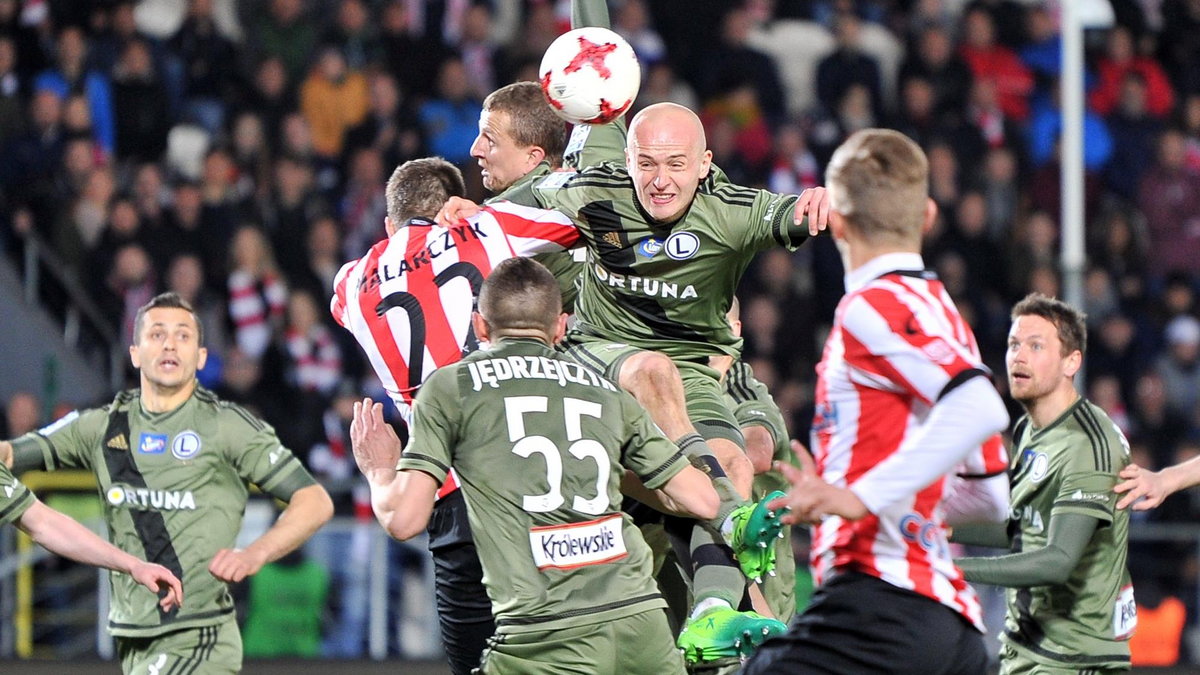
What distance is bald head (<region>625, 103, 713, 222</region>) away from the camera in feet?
20.1

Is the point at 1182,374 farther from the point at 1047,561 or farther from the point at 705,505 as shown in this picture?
the point at 705,505

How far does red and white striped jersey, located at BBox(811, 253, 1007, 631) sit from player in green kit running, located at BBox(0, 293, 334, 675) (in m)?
2.96

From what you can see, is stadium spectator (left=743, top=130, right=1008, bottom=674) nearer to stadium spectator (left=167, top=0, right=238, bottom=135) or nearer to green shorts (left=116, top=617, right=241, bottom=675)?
green shorts (left=116, top=617, right=241, bottom=675)

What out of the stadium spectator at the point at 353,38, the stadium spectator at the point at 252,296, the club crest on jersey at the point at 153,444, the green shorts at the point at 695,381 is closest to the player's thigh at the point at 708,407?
the green shorts at the point at 695,381

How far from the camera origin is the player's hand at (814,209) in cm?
596

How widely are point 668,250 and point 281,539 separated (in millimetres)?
1961

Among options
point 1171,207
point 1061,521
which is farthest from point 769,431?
point 1171,207

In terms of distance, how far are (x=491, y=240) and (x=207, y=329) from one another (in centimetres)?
612

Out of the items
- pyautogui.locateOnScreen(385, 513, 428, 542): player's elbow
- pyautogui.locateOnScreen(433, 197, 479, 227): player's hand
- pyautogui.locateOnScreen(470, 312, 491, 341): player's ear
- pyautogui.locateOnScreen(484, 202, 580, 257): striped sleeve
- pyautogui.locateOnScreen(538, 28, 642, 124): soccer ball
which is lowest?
pyautogui.locateOnScreen(385, 513, 428, 542): player's elbow

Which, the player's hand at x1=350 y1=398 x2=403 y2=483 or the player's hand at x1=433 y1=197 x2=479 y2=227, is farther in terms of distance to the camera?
the player's hand at x1=433 y1=197 x2=479 y2=227

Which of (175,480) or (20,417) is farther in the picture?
(20,417)

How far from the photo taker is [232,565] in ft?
21.2

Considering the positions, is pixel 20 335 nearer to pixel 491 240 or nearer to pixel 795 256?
pixel 795 256

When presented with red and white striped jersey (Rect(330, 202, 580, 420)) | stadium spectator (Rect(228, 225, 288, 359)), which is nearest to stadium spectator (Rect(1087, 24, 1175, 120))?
stadium spectator (Rect(228, 225, 288, 359))
